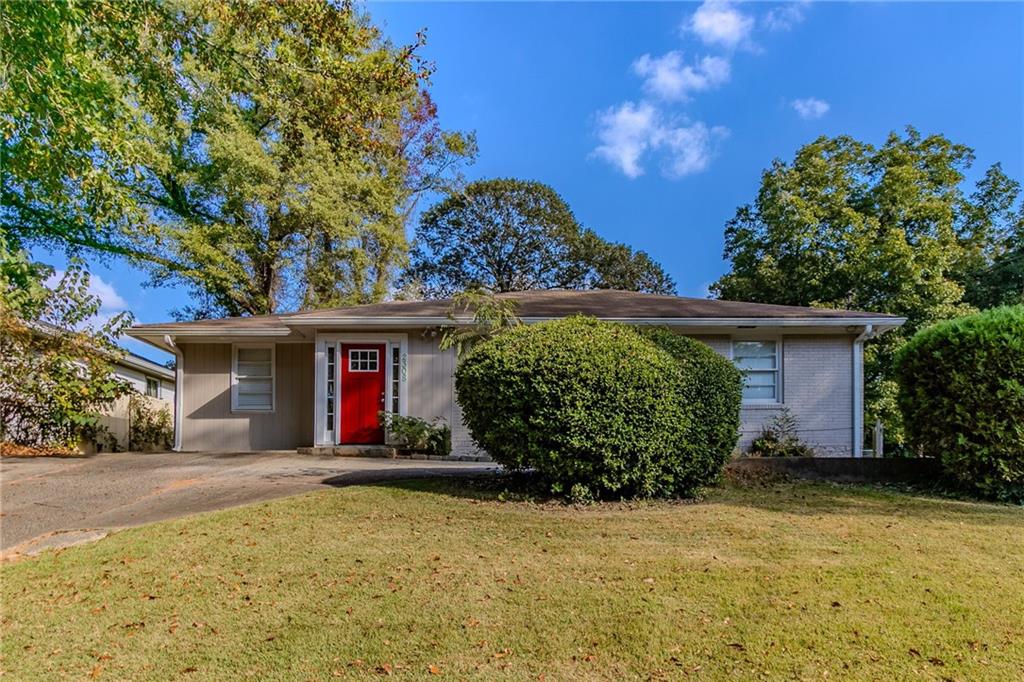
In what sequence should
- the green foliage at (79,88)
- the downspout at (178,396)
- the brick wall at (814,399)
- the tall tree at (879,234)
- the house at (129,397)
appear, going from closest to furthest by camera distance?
the green foliage at (79,88), the brick wall at (814,399), the downspout at (178,396), the house at (129,397), the tall tree at (879,234)

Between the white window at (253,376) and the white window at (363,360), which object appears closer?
the white window at (363,360)

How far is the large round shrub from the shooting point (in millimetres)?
6625

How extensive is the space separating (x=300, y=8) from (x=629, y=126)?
27.3 ft

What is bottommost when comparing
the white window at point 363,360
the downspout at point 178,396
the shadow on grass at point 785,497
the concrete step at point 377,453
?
the concrete step at point 377,453

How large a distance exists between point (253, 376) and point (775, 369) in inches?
459

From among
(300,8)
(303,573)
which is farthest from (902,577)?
(300,8)

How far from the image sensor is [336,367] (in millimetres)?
11852

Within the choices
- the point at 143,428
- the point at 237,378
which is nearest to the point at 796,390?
the point at 237,378

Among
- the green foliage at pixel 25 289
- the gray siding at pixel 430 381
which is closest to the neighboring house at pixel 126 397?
the green foliage at pixel 25 289

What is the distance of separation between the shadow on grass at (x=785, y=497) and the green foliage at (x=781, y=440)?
3460 mm

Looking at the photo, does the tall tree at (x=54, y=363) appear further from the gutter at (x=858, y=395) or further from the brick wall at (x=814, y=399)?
the gutter at (x=858, y=395)

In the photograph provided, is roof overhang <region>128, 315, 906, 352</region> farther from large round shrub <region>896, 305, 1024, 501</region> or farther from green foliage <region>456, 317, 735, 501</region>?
green foliage <region>456, 317, 735, 501</region>

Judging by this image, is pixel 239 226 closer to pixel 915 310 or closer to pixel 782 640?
pixel 782 640

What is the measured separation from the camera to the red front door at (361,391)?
38.9 ft
